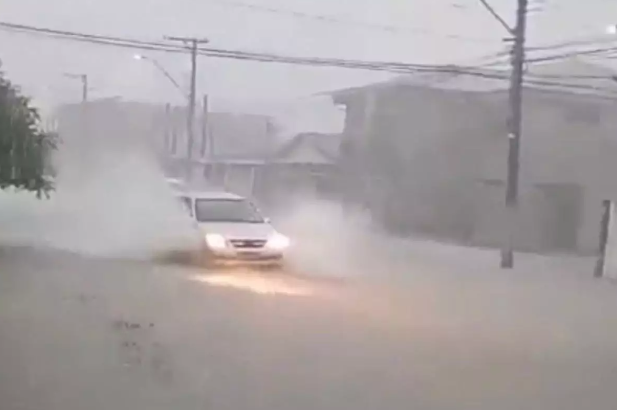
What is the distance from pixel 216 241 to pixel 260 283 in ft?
5.19

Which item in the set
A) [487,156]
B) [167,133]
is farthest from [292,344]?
[167,133]

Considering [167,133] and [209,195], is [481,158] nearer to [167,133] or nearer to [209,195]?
[209,195]

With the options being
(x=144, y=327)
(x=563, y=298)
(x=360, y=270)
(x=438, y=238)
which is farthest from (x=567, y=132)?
(x=144, y=327)

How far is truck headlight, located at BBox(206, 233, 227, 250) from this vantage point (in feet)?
45.5

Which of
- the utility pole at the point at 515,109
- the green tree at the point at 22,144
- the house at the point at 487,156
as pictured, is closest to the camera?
the green tree at the point at 22,144

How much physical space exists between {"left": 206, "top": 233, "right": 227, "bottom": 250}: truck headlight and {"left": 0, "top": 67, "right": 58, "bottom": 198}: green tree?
2.94 metres

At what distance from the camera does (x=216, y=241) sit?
1394cm

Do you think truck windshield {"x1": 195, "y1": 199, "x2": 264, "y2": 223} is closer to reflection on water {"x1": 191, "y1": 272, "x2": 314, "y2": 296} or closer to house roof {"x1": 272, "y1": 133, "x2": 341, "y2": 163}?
reflection on water {"x1": 191, "y1": 272, "x2": 314, "y2": 296}

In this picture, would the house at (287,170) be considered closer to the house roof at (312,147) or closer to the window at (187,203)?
the house roof at (312,147)

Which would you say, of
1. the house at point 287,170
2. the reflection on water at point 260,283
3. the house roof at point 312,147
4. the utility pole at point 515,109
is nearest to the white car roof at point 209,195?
the reflection on water at point 260,283

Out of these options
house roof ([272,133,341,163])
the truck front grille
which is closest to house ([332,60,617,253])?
house roof ([272,133,341,163])

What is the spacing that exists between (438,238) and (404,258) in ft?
15.9

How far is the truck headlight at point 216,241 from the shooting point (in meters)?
13.9

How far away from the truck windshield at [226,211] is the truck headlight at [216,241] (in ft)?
2.23
